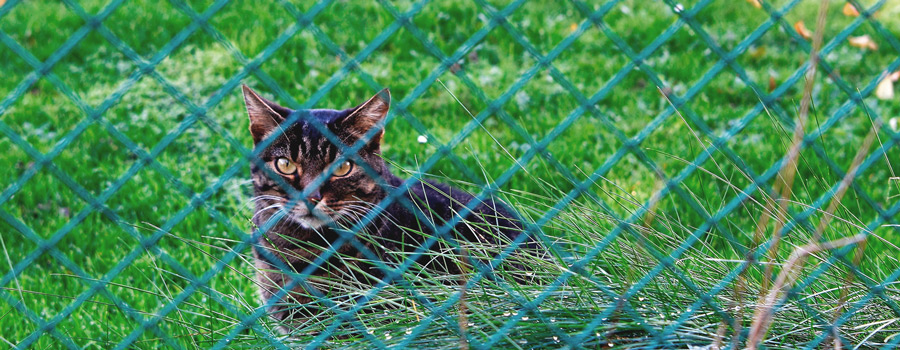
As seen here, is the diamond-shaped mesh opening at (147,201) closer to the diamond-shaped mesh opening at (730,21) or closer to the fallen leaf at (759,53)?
the diamond-shaped mesh opening at (730,21)

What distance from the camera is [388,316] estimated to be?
6.82 feet

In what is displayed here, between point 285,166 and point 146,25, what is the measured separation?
3015 mm

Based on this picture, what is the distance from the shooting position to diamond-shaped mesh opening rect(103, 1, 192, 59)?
5.11 meters

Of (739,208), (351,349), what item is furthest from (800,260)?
(739,208)

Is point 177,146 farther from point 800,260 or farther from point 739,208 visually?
point 800,260

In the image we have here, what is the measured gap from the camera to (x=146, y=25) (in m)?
5.33

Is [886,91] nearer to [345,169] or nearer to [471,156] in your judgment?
[471,156]

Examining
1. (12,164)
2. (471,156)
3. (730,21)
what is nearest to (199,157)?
(12,164)

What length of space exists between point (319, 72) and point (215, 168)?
1095 mm

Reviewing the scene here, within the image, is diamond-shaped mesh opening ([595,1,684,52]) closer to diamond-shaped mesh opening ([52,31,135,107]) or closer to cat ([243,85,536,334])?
cat ([243,85,536,334])

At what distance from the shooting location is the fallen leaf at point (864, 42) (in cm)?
536

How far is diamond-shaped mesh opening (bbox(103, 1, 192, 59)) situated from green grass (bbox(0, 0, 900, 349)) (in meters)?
0.02

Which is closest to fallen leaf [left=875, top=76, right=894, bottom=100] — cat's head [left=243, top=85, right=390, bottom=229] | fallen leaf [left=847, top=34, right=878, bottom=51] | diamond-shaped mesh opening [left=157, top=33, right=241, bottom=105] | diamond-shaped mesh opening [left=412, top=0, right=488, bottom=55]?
fallen leaf [left=847, top=34, right=878, bottom=51]

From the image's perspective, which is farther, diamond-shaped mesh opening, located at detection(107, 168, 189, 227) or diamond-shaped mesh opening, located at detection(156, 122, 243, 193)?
diamond-shaped mesh opening, located at detection(156, 122, 243, 193)
